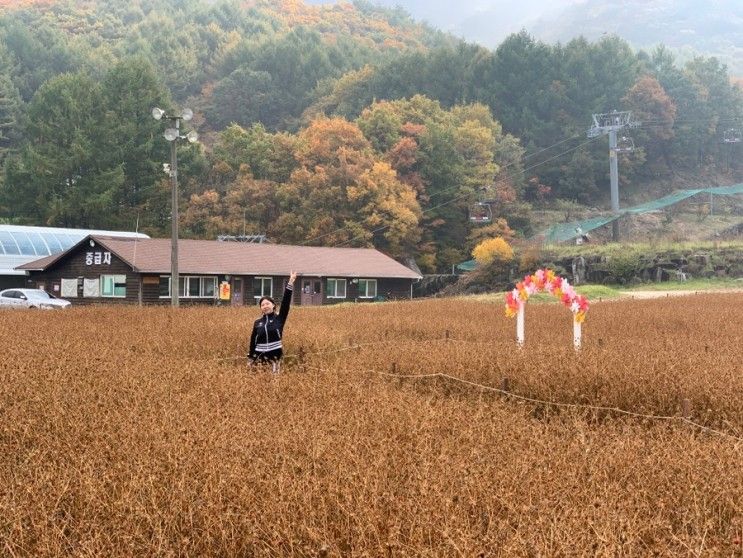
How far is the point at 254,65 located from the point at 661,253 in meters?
56.9

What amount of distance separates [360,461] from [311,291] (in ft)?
113

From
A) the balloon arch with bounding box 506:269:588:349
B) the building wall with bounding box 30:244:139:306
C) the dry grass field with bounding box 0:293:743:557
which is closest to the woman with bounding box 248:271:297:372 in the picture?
the dry grass field with bounding box 0:293:743:557

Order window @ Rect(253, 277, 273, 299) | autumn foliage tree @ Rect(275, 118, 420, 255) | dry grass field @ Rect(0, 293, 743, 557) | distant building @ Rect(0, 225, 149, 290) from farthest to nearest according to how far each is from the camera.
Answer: autumn foliage tree @ Rect(275, 118, 420, 255) < distant building @ Rect(0, 225, 149, 290) < window @ Rect(253, 277, 273, 299) < dry grass field @ Rect(0, 293, 743, 557)

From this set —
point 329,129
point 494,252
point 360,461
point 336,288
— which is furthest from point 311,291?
point 360,461

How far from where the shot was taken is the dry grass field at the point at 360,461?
10.3 ft

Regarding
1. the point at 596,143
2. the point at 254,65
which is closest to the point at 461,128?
the point at 596,143

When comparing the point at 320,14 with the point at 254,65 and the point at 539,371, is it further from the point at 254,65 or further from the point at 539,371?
the point at 539,371

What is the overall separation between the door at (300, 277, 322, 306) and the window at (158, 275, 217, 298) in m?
4.96

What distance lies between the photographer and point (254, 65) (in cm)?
8462

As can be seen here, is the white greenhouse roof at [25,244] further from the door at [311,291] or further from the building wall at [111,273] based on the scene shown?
the door at [311,291]

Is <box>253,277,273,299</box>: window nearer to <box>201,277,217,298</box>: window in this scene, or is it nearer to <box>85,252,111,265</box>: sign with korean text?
<box>201,277,217,298</box>: window

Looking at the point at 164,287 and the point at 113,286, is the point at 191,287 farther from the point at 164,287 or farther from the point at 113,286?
the point at 113,286

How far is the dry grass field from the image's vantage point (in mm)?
3129

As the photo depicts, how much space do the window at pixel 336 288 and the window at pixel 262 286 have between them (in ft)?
11.3
